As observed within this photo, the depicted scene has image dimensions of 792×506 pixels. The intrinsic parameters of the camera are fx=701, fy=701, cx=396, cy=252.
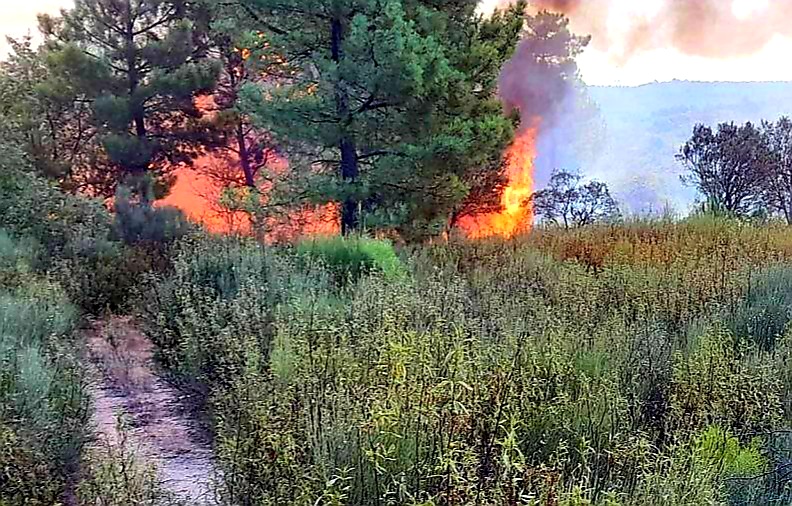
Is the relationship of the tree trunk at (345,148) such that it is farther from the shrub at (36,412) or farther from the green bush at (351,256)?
the shrub at (36,412)

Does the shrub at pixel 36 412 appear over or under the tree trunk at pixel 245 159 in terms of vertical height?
under

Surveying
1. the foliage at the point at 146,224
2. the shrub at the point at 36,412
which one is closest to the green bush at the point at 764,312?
the shrub at the point at 36,412

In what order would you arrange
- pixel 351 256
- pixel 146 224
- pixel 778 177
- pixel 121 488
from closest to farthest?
pixel 121 488
pixel 351 256
pixel 146 224
pixel 778 177

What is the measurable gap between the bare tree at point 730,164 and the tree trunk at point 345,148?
595 cm

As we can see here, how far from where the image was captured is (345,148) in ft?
32.3

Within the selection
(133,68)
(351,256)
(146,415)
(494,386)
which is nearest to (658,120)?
(133,68)

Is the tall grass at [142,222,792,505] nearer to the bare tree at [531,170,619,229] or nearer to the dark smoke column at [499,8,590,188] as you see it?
the bare tree at [531,170,619,229]

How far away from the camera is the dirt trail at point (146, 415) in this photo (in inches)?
134

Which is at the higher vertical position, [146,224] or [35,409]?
[146,224]

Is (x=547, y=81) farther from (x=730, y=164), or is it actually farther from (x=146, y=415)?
(x=146, y=415)

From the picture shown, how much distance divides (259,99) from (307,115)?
0.70 meters

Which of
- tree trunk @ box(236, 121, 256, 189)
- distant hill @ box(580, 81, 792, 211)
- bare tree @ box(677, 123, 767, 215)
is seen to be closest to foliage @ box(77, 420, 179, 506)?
bare tree @ box(677, 123, 767, 215)

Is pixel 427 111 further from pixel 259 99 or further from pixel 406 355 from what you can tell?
pixel 406 355

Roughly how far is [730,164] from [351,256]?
333 inches
